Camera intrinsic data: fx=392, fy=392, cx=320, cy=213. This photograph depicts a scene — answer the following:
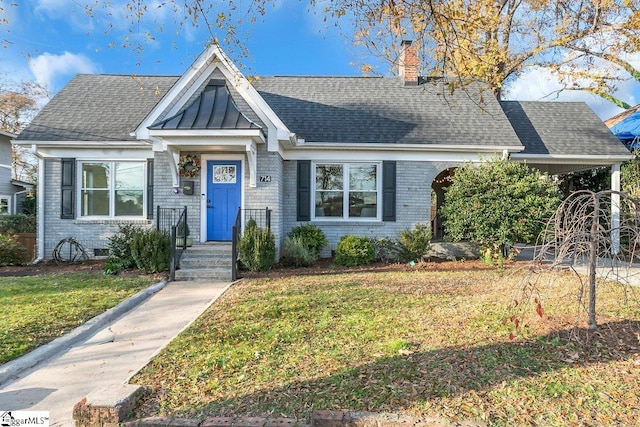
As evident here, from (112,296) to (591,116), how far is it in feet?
52.1

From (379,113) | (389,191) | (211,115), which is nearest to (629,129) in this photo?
(379,113)

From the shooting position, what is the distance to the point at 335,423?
2.78 metres

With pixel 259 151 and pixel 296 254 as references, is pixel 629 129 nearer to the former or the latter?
pixel 296 254

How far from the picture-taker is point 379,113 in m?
12.2

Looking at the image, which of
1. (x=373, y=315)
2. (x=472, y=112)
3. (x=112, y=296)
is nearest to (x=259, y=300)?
(x=373, y=315)

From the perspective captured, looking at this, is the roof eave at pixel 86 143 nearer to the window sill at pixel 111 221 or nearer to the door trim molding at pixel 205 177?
the door trim molding at pixel 205 177

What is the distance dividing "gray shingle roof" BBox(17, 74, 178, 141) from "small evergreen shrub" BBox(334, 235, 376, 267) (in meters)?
6.11

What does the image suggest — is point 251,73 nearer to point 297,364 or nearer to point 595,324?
point 297,364

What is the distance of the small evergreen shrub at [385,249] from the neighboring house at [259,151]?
21.4 inches

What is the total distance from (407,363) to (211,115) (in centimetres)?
770

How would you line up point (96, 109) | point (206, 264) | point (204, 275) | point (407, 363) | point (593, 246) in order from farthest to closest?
point (96, 109)
point (206, 264)
point (204, 275)
point (593, 246)
point (407, 363)

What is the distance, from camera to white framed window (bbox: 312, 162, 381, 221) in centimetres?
1153

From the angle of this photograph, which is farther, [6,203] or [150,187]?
[6,203]

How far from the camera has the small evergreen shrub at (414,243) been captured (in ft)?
34.2
